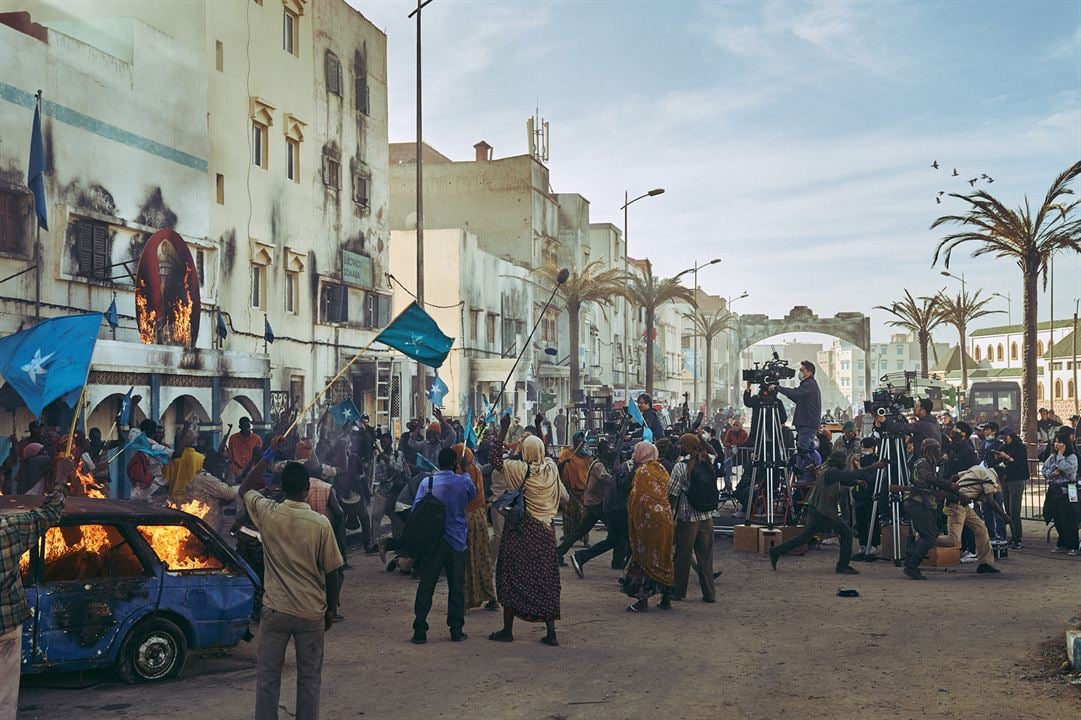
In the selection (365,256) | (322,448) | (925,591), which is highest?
(365,256)

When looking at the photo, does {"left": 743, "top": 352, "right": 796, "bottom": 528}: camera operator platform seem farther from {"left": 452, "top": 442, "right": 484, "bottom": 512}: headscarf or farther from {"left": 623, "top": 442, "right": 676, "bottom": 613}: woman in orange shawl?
{"left": 452, "top": 442, "right": 484, "bottom": 512}: headscarf

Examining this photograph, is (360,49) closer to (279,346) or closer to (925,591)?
(279,346)

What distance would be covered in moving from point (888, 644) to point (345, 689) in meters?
4.90

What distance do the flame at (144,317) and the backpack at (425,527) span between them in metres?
14.1

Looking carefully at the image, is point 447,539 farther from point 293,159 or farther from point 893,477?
point 293,159

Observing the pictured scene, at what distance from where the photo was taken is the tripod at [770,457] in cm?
1689

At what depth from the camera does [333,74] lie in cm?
3512

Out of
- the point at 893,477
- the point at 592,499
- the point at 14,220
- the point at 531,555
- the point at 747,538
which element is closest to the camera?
the point at 531,555

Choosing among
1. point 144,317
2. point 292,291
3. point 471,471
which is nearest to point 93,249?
point 144,317

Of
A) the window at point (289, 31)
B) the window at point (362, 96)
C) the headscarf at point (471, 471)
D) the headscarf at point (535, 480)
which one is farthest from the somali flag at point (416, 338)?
the window at point (362, 96)

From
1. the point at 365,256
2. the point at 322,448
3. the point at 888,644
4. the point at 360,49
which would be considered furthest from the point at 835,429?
the point at 360,49

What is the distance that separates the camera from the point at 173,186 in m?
25.5

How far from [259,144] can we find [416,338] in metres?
18.0

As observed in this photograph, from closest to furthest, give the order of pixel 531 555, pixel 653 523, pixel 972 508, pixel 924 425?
pixel 531 555
pixel 653 523
pixel 972 508
pixel 924 425
